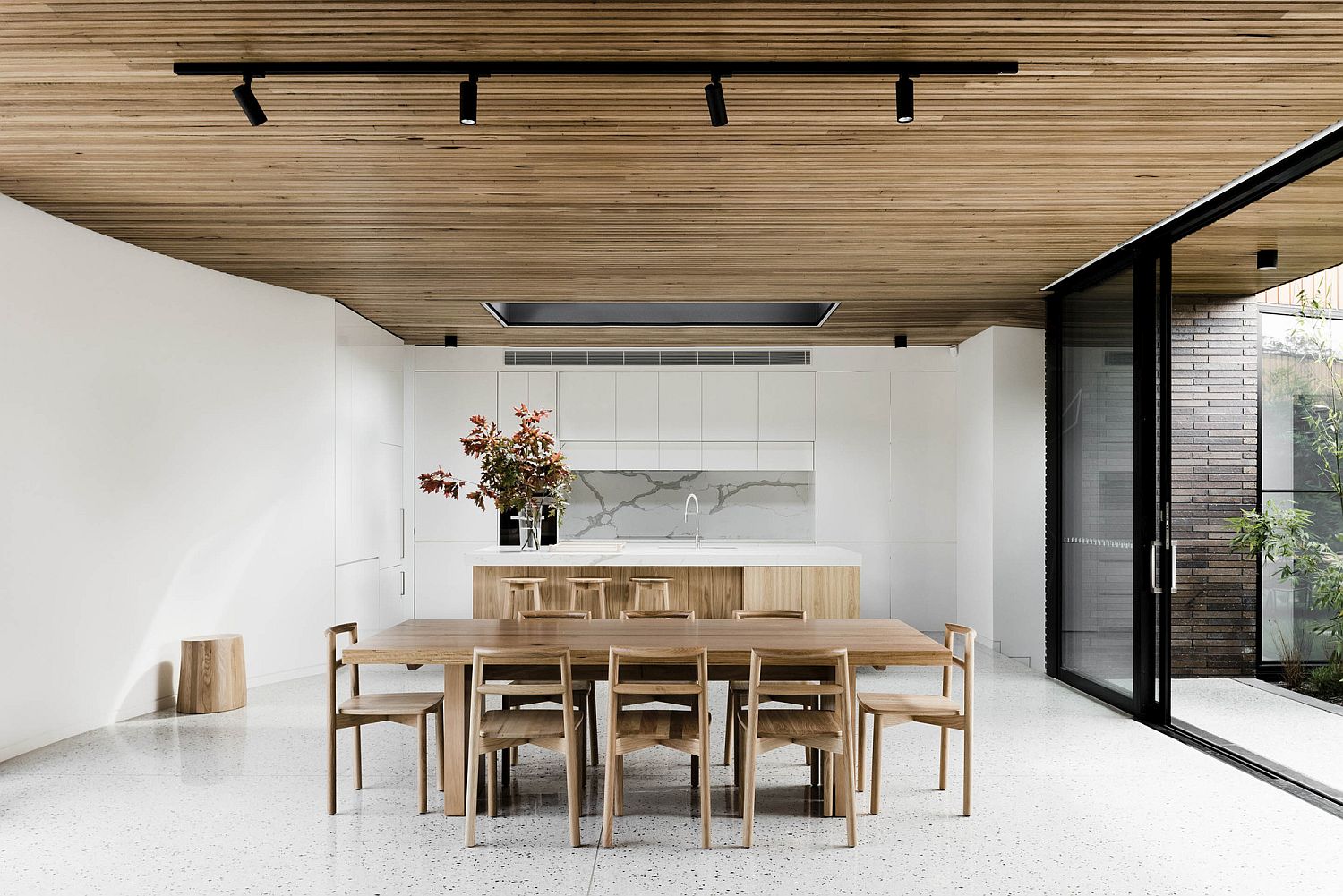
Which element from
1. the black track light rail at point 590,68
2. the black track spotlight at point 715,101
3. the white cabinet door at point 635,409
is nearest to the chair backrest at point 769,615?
the black track spotlight at point 715,101

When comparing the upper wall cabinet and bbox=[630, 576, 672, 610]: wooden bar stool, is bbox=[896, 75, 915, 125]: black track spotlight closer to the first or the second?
bbox=[630, 576, 672, 610]: wooden bar stool

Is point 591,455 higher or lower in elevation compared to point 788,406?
lower

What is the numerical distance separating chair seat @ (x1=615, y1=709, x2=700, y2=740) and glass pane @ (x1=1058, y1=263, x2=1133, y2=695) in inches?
129

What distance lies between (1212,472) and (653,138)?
554 centimetres

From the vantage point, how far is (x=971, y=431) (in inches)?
348

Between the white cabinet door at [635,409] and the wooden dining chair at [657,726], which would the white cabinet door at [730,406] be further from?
the wooden dining chair at [657,726]

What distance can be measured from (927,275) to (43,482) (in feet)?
17.7

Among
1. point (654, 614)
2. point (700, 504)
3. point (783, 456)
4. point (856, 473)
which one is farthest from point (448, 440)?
point (654, 614)

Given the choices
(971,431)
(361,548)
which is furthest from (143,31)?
(971,431)

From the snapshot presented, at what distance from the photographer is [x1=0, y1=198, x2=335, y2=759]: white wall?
508 cm

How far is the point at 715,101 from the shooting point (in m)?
3.32

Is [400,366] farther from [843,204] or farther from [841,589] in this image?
[843,204]

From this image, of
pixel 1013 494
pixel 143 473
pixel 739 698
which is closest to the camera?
pixel 739 698

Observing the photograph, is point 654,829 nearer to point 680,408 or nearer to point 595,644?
point 595,644
